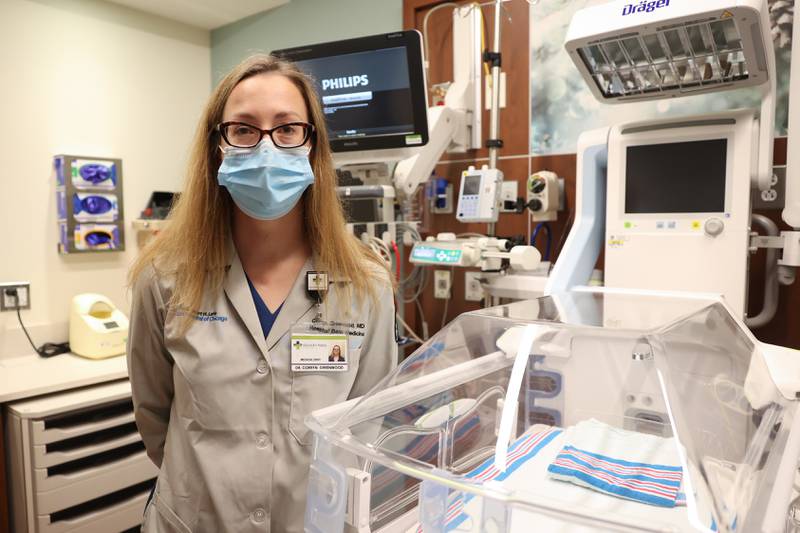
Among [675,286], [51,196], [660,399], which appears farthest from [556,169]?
[51,196]

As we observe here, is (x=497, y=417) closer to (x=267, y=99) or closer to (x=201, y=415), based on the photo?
(x=201, y=415)

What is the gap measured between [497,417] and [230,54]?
3455 mm

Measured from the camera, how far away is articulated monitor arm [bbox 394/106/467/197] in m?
2.42

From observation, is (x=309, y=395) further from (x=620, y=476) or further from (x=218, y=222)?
(x=620, y=476)

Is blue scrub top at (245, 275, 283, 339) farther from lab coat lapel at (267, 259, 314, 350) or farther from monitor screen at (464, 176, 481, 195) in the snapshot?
monitor screen at (464, 176, 481, 195)

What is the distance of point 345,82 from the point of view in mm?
2486

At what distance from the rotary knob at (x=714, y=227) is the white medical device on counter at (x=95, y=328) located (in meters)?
2.63

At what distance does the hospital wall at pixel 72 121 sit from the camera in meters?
2.91

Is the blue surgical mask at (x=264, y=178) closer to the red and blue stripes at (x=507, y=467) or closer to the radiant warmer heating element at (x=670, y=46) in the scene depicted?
the red and blue stripes at (x=507, y=467)

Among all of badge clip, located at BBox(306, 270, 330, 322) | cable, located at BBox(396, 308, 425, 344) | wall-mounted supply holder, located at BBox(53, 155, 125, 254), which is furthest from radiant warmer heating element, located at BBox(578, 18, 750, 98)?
wall-mounted supply holder, located at BBox(53, 155, 125, 254)

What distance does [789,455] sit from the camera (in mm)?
806

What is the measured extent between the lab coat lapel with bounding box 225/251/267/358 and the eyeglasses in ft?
0.92

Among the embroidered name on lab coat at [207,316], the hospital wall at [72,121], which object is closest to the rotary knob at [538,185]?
the embroidered name on lab coat at [207,316]

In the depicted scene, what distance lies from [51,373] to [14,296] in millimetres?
662
